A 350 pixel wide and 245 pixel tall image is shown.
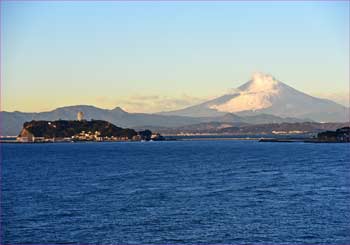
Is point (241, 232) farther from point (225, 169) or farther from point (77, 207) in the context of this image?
point (225, 169)

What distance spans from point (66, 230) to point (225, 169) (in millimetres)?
48496

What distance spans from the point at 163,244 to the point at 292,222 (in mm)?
10424

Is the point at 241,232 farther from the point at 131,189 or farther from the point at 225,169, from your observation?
the point at 225,169

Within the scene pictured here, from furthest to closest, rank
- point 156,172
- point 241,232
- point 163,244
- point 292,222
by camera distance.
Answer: point 156,172 → point 292,222 → point 241,232 → point 163,244

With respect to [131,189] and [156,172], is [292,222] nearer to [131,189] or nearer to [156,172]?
[131,189]

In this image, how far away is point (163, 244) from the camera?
40.4 metres

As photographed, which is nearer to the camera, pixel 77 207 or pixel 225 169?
pixel 77 207

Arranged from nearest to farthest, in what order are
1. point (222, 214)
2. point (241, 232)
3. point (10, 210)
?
point (241, 232), point (222, 214), point (10, 210)

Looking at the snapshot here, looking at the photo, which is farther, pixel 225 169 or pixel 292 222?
pixel 225 169

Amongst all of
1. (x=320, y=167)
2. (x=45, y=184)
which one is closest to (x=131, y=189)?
(x=45, y=184)

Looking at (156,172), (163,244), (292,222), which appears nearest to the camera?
(163,244)

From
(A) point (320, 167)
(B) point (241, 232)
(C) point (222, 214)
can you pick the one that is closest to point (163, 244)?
(B) point (241, 232)

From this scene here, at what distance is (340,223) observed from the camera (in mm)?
45906

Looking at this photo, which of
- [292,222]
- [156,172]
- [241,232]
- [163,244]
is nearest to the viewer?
[163,244]
